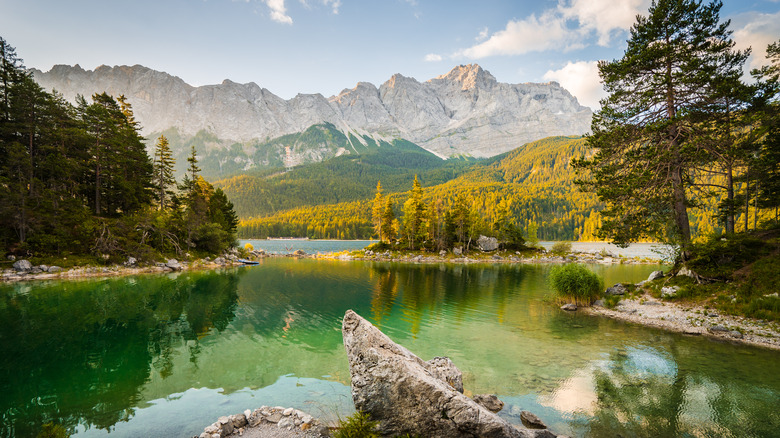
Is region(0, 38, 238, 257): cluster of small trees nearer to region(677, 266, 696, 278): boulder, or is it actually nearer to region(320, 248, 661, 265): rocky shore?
A: region(320, 248, 661, 265): rocky shore

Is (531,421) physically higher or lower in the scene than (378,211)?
lower

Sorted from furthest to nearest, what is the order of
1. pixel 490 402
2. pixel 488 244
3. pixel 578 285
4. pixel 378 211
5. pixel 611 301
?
pixel 378 211 < pixel 488 244 < pixel 578 285 < pixel 611 301 < pixel 490 402

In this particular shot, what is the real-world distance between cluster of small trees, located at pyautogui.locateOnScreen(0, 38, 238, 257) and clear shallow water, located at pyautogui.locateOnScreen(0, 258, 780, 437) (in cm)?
1752

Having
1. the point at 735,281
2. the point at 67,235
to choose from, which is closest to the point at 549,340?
the point at 735,281

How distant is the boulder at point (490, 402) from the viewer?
29.3 feet

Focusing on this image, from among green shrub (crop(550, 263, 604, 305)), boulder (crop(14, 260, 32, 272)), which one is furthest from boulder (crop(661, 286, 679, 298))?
boulder (crop(14, 260, 32, 272))

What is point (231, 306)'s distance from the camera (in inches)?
936

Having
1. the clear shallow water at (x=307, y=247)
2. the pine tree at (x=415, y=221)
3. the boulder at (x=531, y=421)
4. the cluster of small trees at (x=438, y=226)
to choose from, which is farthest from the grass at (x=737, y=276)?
the clear shallow water at (x=307, y=247)

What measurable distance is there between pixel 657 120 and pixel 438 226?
57.7 m

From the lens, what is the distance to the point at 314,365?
41.7 ft

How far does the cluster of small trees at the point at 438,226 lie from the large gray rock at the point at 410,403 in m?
69.4

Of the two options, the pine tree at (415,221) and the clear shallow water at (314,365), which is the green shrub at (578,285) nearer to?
the clear shallow water at (314,365)

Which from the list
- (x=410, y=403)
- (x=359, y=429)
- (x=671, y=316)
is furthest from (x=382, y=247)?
(x=359, y=429)

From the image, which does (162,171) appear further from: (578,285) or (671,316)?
(671,316)
